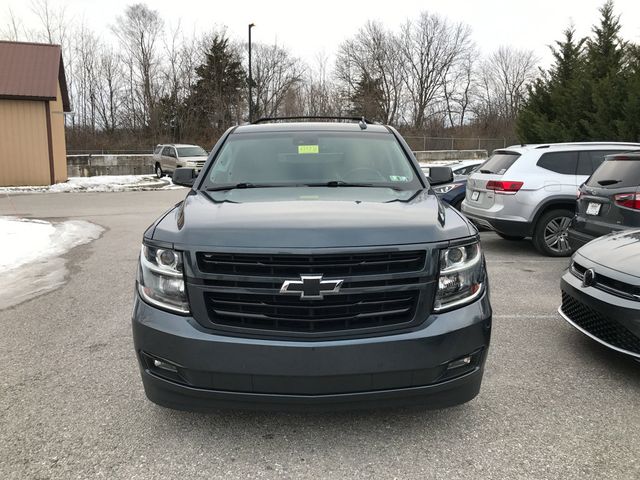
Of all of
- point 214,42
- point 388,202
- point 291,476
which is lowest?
point 291,476

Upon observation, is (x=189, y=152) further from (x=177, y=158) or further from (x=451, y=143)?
(x=451, y=143)

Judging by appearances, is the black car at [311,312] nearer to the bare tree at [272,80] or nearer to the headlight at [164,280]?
the headlight at [164,280]

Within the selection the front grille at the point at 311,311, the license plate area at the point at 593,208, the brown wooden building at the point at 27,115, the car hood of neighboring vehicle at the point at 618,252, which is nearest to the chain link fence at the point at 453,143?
the brown wooden building at the point at 27,115

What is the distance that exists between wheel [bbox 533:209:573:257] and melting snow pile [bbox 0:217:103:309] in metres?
6.95

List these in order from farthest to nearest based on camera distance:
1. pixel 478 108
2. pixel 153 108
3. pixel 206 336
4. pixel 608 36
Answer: pixel 478 108
pixel 153 108
pixel 608 36
pixel 206 336

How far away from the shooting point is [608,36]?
21.1 metres

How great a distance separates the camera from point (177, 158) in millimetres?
27766

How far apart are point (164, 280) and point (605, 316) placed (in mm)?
3041

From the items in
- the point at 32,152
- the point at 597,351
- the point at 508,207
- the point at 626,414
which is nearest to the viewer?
the point at 626,414

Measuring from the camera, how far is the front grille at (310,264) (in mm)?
2555

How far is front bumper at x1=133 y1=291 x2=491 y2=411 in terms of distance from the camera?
2.53 meters

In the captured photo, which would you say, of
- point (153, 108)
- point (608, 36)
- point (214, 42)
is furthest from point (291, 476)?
point (214, 42)

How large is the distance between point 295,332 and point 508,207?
6415 millimetres

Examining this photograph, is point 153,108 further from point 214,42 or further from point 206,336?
point 206,336
